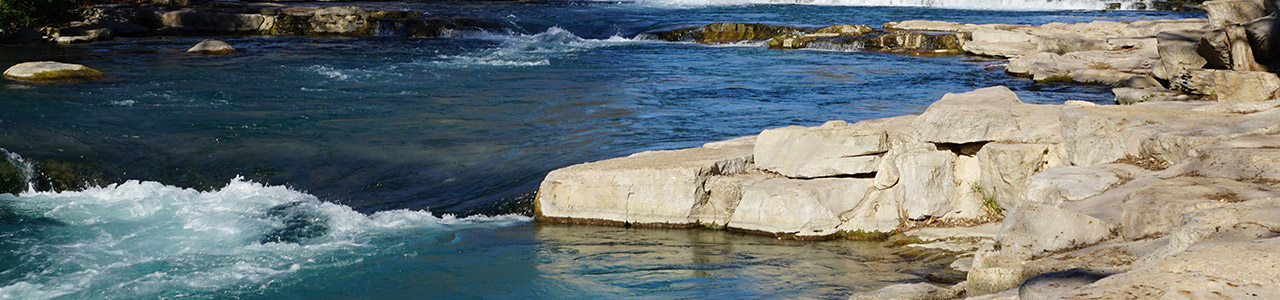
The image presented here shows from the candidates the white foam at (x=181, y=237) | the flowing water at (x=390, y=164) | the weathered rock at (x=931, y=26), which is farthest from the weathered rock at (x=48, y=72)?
the weathered rock at (x=931, y=26)

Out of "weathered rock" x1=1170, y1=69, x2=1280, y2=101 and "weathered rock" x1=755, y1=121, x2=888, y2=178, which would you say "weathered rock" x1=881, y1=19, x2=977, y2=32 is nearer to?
Result: "weathered rock" x1=1170, y1=69, x2=1280, y2=101

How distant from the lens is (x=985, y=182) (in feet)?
27.1

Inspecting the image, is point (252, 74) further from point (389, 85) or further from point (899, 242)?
point (899, 242)

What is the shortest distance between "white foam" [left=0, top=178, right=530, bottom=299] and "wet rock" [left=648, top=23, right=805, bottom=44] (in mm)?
21139

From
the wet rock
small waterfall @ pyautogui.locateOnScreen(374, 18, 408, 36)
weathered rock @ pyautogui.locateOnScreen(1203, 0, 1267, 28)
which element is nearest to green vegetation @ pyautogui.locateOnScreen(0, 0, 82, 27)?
small waterfall @ pyautogui.locateOnScreen(374, 18, 408, 36)

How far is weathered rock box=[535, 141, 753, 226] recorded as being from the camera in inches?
340

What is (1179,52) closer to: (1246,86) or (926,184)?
(1246,86)

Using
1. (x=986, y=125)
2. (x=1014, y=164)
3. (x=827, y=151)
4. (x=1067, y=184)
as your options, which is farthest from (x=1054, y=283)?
(x=827, y=151)

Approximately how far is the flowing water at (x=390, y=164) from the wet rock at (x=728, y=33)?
4.93 metres


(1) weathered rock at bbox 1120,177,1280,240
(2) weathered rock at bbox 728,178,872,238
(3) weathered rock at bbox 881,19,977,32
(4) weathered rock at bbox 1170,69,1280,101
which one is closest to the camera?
(1) weathered rock at bbox 1120,177,1280,240

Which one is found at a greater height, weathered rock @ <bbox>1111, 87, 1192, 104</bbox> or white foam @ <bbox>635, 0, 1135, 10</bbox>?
weathered rock @ <bbox>1111, 87, 1192, 104</bbox>

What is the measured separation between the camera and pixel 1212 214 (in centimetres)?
474

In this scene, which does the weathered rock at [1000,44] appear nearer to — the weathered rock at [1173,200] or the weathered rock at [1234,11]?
the weathered rock at [1234,11]

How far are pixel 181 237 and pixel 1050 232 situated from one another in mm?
6910
